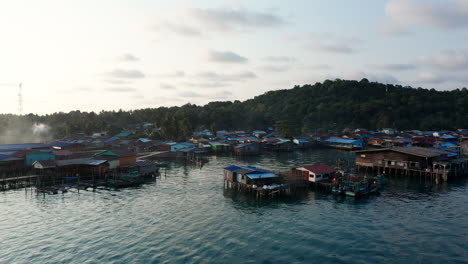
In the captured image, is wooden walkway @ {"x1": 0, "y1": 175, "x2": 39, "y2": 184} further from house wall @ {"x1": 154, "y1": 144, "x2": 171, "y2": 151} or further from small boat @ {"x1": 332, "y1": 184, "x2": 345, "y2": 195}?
small boat @ {"x1": 332, "y1": 184, "x2": 345, "y2": 195}

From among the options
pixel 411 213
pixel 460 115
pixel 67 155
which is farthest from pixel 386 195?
pixel 460 115

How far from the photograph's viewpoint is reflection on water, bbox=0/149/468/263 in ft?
88.1

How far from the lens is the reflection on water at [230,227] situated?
88.1ft

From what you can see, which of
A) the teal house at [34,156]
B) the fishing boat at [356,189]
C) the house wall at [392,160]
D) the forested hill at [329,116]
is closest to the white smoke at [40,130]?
the forested hill at [329,116]

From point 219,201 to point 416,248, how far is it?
24.7m

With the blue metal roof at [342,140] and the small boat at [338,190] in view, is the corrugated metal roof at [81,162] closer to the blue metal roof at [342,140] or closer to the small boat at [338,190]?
the small boat at [338,190]

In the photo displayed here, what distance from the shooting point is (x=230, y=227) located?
110ft

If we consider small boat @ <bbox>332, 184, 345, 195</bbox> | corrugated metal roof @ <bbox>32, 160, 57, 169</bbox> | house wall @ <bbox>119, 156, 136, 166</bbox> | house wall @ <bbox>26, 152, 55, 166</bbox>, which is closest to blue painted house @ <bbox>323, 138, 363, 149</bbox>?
small boat @ <bbox>332, 184, 345, 195</bbox>

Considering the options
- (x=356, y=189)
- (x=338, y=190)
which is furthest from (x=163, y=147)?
(x=356, y=189)

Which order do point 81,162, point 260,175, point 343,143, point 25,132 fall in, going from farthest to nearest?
point 25,132 < point 343,143 < point 81,162 < point 260,175

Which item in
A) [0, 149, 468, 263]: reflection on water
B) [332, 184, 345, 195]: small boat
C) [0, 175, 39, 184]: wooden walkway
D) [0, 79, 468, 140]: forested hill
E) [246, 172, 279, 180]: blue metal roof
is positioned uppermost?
[0, 79, 468, 140]: forested hill

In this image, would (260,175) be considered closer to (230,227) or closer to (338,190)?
(338,190)

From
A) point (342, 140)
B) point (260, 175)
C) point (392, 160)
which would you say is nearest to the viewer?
point (260, 175)

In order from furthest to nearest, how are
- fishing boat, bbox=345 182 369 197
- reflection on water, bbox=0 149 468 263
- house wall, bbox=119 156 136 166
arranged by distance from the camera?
house wall, bbox=119 156 136 166 < fishing boat, bbox=345 182 369 197 < reflection on water, bbox=0 149 468 263
